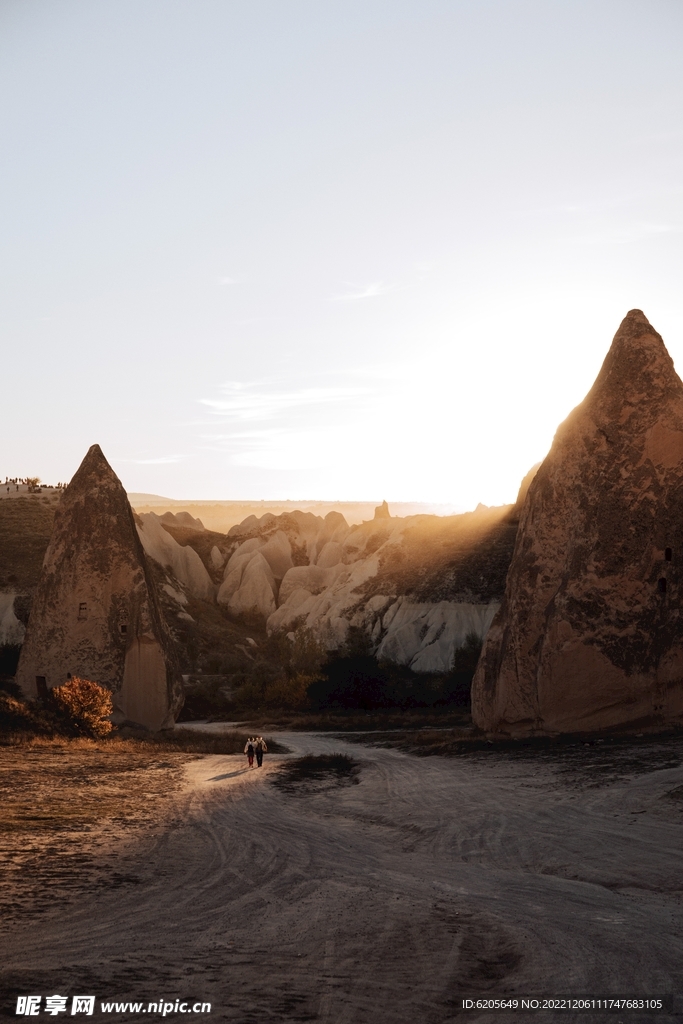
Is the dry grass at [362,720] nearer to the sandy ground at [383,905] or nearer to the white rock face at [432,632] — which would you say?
the white rock face at [432,632]

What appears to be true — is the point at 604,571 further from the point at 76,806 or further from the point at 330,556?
the point at 330,556

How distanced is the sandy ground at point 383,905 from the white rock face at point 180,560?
177ft

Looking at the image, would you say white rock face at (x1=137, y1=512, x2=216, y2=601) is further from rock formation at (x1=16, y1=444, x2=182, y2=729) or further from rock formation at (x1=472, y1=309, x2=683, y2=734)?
rock formation at (x1=472, y1=309, x2=683, y2=734)

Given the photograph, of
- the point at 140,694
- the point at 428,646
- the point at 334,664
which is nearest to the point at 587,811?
the point at 140,694

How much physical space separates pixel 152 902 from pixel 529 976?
3919mm

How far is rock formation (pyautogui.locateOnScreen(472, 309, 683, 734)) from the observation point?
20078 millimetres

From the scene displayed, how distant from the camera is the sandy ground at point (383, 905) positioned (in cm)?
736

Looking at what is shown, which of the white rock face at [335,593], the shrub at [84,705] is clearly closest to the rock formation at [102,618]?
the shrub at [84,705]

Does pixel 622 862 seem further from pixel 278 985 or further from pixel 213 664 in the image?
pixel 213 664

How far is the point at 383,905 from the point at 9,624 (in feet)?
147

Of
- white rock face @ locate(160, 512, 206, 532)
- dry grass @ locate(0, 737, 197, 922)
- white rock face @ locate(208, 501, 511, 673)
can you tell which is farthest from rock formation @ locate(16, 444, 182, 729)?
white rock face @ locate(160, 512, 206, 532)

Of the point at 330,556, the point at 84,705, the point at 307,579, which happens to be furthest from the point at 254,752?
the point at 330,556

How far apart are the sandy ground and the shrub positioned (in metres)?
8.51

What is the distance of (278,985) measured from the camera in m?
7.39
